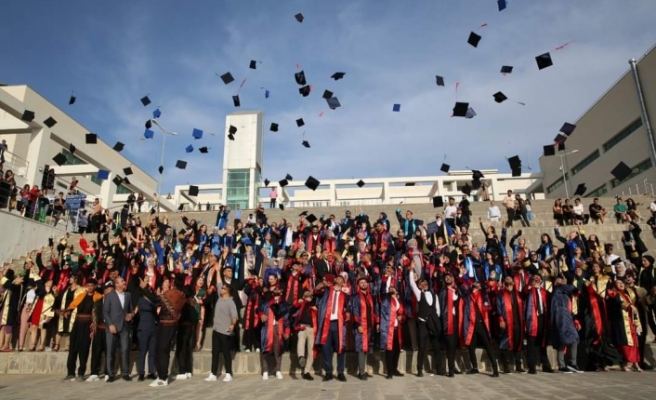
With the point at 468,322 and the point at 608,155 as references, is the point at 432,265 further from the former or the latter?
the point at 608,155

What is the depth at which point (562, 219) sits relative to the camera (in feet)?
46.6

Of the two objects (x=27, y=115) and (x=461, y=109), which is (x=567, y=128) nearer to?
(x=461, y=109)

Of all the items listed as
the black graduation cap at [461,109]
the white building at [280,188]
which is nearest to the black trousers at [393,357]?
the black graduation cap at [461,109]

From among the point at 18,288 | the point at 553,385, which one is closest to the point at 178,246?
the point at 18,288

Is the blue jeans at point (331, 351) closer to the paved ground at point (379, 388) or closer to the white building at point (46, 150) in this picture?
the paved ground at point (379, 388)

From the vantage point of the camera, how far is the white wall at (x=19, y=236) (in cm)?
1323

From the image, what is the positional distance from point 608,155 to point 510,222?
74.8 feet

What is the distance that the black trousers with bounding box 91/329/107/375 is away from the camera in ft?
22.6

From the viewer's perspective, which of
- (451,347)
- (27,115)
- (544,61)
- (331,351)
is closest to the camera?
(331,351)

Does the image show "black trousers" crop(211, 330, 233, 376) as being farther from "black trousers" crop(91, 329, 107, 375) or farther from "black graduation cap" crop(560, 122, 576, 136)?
"black graduation cap" crop(560, 122, 576, 136)

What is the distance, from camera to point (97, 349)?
6.97 m

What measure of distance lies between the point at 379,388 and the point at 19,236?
1372 centimetres

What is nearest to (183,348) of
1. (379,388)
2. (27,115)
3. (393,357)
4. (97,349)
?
(97,349)

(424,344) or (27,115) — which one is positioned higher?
(27,115)
